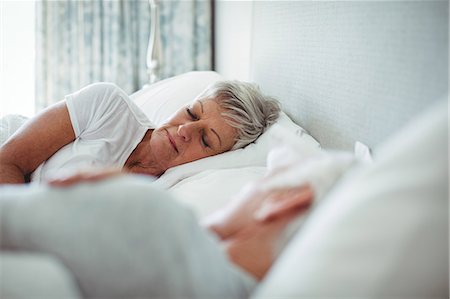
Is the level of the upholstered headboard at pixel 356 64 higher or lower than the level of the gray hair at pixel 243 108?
higher

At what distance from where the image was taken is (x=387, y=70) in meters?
1.30

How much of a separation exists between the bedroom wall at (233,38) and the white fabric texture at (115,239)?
1966mm

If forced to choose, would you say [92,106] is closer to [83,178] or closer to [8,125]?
[8,125]

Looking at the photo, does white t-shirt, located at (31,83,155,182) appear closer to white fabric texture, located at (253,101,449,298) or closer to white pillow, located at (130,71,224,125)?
white pillow, located at (130,71,224,125)

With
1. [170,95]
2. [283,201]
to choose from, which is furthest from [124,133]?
[283,201]

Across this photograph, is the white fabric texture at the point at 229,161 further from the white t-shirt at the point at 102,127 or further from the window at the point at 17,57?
the window at the point at 17,57

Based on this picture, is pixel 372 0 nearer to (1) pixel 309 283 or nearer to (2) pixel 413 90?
(2) pixel 413 90

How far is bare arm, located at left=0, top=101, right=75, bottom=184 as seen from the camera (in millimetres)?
1726

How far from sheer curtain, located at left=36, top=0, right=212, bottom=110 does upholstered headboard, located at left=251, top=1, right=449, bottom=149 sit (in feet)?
4.96

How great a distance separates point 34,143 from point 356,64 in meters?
0.88

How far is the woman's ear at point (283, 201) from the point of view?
93 centimetres

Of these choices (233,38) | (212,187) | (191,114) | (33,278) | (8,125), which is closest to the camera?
(33,278)

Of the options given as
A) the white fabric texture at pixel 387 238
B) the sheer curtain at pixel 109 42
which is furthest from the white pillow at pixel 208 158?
the sheer curtain at pixel 109 42

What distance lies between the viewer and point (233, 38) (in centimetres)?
314
